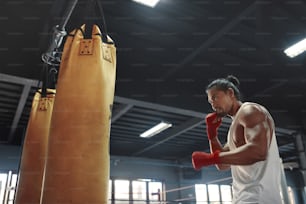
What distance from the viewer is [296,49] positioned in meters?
3.34

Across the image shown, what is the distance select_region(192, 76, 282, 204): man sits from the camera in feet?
3.26

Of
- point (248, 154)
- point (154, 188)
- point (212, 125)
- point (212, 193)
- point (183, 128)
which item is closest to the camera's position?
point (248, 154)

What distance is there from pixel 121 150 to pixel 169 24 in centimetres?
452

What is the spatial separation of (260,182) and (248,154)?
152 mm

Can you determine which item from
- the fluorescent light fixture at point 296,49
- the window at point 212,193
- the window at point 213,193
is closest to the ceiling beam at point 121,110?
the fluorescent light fixture at point 296,49

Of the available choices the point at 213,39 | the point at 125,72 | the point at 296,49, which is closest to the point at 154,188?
the point at 125,72

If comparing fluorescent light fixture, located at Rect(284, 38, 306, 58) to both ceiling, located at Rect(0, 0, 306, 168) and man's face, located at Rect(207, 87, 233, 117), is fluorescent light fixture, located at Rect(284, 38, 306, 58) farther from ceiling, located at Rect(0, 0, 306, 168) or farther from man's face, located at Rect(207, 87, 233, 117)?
man's face, located at Rect(207, 87, 233, 117)

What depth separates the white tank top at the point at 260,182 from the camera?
40.6 inches

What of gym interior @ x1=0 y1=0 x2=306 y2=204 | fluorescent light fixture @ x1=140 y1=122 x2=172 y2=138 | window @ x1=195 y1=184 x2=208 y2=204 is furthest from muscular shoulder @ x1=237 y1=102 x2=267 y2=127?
window @ x1=195 y1=184 x2=208 y2=204

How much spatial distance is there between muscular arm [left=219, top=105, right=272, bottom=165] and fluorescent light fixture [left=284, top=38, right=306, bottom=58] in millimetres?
2604

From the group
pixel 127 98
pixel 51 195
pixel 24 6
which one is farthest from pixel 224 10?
pixel 51 195

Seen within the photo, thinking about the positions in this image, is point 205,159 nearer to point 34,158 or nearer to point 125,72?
point 34,158

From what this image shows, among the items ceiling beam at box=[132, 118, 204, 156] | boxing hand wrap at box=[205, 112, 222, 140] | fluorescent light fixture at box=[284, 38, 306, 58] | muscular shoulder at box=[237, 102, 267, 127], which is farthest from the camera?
ceiling beam at box=[132, 118, 204, 156]

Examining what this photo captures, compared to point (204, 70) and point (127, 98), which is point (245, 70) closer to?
point (204, 70)
